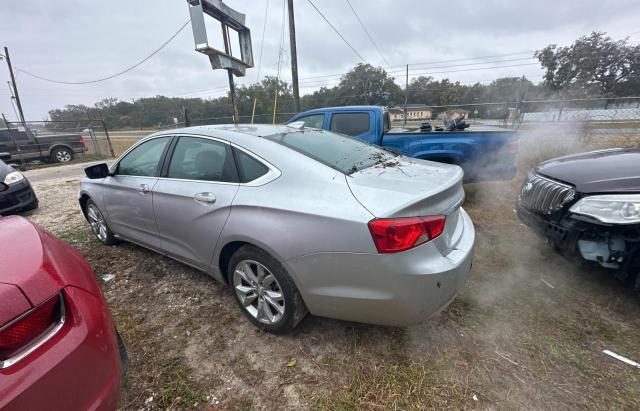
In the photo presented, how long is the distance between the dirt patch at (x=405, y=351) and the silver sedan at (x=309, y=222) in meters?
0.32

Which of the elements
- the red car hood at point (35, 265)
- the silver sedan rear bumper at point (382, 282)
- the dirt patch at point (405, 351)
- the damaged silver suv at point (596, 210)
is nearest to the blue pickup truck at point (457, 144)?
the damaged silver suv at point (596, 210)

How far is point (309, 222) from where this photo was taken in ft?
5.66

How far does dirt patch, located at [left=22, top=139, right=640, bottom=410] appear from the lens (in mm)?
1717

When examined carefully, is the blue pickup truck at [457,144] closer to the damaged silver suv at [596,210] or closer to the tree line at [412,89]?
the damaged silver suv at [596,210]

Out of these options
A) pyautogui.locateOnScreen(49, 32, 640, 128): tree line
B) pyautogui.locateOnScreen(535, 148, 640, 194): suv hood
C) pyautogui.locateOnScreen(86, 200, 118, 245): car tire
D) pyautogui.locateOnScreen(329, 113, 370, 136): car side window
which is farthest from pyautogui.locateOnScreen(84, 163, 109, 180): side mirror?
pyautogui.locateOnScreen(49, 32, 640, 128): tree line

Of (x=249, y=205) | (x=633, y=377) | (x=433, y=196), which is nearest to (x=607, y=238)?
(x=633, y=377)

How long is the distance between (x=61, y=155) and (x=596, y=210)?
1761 cm

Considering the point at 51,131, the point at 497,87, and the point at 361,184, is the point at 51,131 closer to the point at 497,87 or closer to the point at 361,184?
the point at 361,184

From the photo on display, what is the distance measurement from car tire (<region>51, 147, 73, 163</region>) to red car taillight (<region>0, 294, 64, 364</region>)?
16110mm

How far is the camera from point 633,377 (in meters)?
1.78

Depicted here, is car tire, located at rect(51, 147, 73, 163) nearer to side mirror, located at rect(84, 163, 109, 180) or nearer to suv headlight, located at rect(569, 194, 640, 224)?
side mirror, located at rect(84, 163, 109, 180)

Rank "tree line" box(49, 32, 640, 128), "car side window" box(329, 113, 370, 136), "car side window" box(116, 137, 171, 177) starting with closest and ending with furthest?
1. "car side window" box(116, 137, 171, 177)
2. "car side window" box(329, 113, 370, 136)
3. "tree line" box(49, 32, 640, 128)

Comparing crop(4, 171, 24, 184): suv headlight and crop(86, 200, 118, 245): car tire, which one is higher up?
crop(4, 171, 24, 184): suv headlight

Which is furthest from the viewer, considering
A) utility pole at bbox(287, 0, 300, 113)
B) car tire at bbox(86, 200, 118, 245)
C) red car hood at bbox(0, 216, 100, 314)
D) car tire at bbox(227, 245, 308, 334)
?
utility pole at bbox(287, 0, 300, 113)
